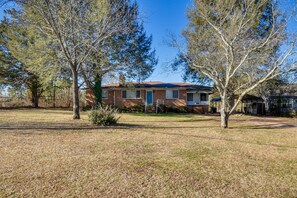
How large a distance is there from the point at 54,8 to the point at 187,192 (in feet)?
34.9

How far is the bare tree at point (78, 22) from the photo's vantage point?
34.1ft

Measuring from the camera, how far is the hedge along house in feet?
77.5

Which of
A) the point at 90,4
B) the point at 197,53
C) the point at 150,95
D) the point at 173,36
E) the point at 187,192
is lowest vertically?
the point at 187,192

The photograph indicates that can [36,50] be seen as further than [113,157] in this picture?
Yes

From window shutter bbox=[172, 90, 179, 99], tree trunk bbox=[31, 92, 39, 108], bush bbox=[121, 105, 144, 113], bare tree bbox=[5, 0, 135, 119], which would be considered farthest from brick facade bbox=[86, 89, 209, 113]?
bare tree bbox=[5, 0, 135, 119]

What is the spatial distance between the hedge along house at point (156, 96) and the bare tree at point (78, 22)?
11.8m

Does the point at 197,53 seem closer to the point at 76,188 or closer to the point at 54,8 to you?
the point at 54,8

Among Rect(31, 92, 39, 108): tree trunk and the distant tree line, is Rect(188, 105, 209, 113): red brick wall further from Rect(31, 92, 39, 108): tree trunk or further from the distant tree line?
Rect(31, 92, 39, 108): tree trunk

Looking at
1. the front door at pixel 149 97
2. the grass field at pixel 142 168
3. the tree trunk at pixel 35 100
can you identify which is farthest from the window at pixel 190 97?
the tree trunk at pixel 35 100

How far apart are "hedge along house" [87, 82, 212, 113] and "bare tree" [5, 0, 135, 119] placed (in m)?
→ 11.8

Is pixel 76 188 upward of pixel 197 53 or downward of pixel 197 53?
downward

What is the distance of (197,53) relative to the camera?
42.2 ft

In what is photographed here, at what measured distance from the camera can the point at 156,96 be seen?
23891 millimetres

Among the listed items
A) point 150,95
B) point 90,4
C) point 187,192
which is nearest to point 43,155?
point 187,192
